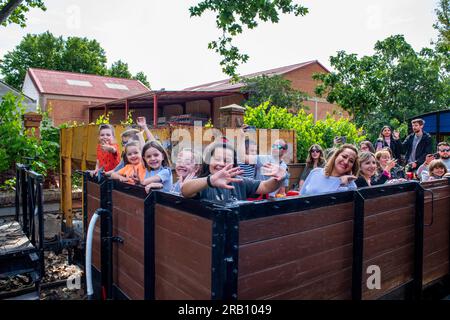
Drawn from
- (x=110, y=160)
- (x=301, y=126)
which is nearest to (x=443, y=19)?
(x=301, y=126)

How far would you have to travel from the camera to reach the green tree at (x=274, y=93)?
63.3ft

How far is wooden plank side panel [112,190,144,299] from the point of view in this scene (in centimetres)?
232

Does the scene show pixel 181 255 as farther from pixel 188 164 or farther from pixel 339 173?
pixel 339 173

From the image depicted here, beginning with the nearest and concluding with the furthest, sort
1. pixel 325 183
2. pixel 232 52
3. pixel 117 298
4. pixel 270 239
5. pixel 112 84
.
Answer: pixel 270 239, pixel 117 298, pixel 325 183, pixel 232 52, pixel 112 84

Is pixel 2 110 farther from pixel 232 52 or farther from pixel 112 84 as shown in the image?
pixel 112 84

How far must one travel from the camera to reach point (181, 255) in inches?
77.8

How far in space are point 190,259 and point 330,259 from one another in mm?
881

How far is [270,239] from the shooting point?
1.88 m

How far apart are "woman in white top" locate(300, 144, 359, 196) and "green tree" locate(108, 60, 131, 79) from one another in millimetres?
53247

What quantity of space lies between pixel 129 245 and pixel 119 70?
54593 millimetres

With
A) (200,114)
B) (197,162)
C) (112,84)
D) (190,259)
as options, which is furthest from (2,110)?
(112,84)

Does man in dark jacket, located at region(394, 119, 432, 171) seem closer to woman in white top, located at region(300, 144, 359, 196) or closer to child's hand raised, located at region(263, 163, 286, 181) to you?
woman in white top, located at region(300, 144, 359, 196)

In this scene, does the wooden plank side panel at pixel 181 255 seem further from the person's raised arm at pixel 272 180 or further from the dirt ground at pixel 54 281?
the dirt ground at pixel 54 281

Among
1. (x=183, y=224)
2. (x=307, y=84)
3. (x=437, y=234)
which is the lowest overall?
(x=437, y=234)
